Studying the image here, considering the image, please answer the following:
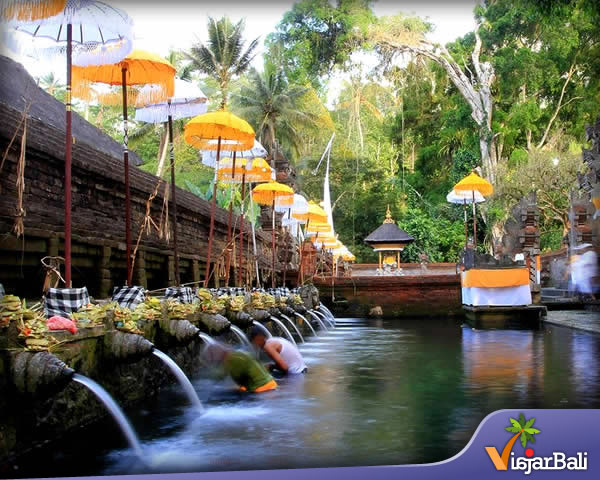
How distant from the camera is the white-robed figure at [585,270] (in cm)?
1490

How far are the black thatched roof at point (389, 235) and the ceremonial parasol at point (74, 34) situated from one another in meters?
7.49

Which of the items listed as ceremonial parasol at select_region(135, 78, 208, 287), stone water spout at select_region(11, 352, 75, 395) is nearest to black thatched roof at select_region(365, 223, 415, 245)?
ceremonial parasol at select_region(135, 78, 208, 287)

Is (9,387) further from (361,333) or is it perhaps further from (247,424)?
(361,333)

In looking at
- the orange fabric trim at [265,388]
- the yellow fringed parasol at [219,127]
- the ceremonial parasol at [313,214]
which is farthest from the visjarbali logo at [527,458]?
the ceremonial parasol at [313,214]

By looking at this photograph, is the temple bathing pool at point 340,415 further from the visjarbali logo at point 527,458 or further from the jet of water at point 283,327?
the jet of water at point 283,327

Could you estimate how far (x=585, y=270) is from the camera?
50.8 ft

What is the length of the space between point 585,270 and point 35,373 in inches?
566

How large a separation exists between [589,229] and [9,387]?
51.5 ft

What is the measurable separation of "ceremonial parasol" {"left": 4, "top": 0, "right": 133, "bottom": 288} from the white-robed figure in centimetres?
1211

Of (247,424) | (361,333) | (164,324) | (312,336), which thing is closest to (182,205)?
(312,336)

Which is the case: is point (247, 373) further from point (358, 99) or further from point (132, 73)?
point (358, 99)

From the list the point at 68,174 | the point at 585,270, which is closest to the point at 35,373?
the point at 68,174

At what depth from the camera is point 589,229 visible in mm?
16578

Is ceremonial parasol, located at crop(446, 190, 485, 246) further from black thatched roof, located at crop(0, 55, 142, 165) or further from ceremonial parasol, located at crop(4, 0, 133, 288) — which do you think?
ceremonial parasol, located at crop(4, 0, 133, 288)
